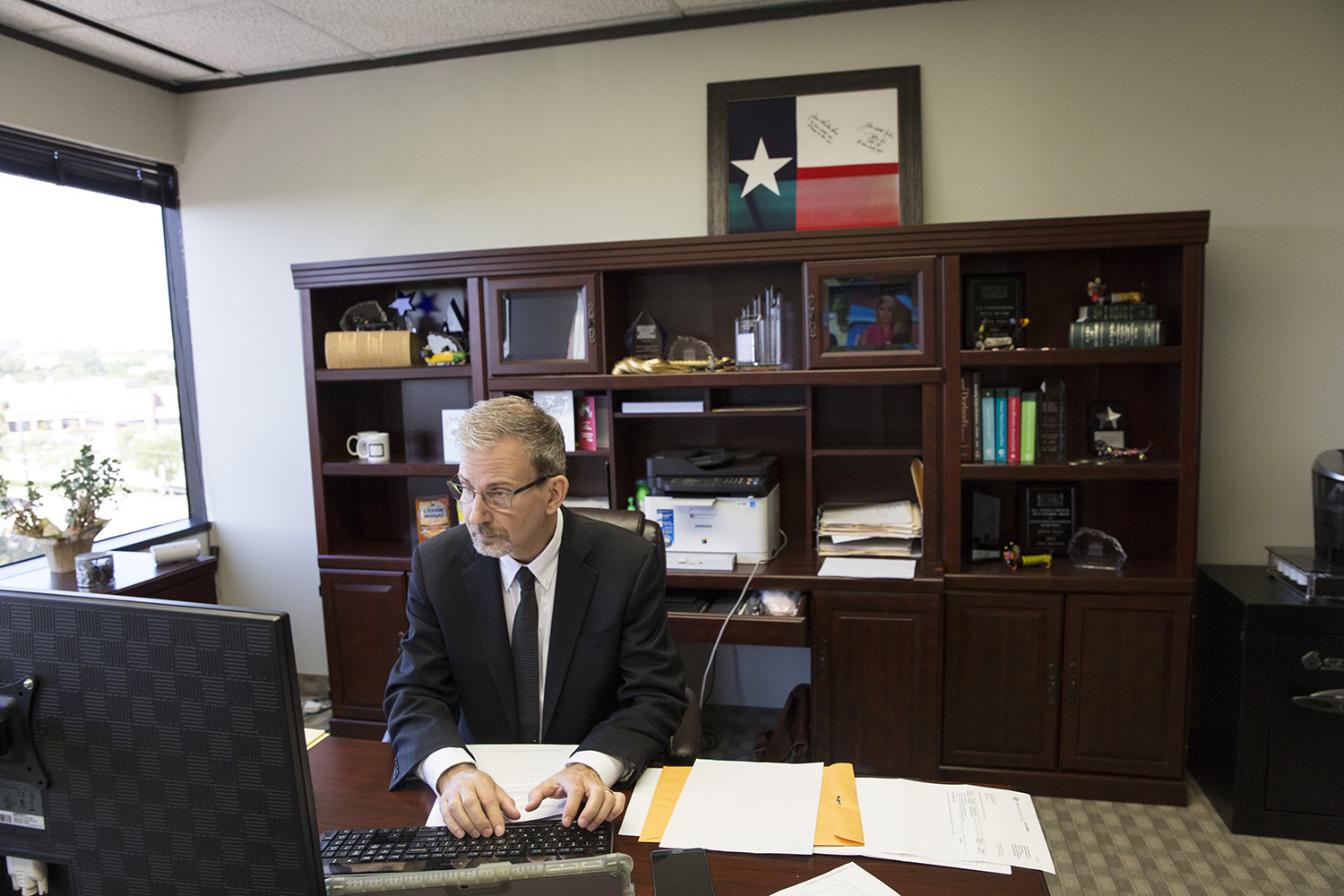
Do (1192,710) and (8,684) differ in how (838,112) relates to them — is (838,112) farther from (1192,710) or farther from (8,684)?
(8,684)

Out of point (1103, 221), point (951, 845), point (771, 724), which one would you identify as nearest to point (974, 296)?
point (1103, 221)

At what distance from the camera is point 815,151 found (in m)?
3.04

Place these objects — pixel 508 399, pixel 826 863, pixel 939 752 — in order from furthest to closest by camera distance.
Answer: pixel 939 752
pixel 508 399
pixel 826 863

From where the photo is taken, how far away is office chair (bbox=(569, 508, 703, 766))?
1.68m

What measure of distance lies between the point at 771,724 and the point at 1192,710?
1.46 meters

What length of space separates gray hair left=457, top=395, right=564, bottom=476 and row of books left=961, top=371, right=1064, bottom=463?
5.33 ft

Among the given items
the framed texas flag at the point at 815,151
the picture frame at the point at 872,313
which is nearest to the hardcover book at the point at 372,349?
the framed texas flag at the point at 815,151

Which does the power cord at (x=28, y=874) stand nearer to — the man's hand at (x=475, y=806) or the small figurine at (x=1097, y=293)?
the man's hand at (x=475, y=806)

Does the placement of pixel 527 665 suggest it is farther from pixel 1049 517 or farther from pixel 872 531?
pixel 1049 517

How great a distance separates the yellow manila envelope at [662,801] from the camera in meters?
1.23

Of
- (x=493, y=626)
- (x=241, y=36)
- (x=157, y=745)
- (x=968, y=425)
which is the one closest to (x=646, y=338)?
(x=968, y=425)

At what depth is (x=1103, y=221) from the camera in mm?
2561

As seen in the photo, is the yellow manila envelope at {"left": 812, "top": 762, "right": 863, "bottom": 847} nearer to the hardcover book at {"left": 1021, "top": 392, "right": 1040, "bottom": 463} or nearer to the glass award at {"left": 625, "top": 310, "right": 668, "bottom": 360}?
the hardcover book at {"left": 1021, "top": 392, "right": 1040, "bottom": 463}

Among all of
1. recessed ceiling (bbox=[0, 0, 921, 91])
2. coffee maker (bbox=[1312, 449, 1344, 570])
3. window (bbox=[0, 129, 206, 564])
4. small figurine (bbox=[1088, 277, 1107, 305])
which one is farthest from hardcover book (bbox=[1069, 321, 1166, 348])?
window (bbox=[0, 129, 206, 564])
